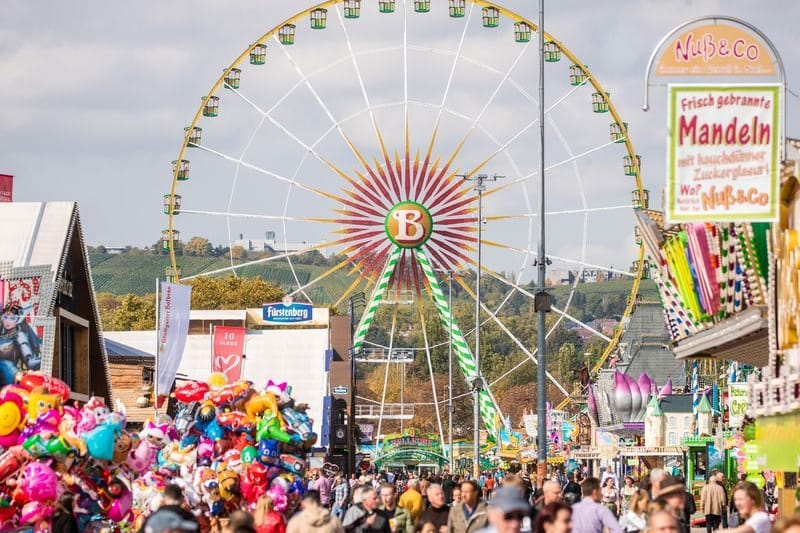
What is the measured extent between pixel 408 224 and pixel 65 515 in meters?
36.9

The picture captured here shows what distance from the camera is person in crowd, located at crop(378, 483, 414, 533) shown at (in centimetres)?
1567

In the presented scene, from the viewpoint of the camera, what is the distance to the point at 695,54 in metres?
15.8

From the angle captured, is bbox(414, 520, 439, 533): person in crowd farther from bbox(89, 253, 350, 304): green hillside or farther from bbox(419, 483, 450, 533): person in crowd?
bbox(89, 253, 350, 304): green hillside

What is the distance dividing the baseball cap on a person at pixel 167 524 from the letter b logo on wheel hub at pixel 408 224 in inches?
1746

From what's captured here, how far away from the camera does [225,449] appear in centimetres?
2241

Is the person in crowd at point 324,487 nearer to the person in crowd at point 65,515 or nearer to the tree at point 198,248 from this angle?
the person in crowd at point 65,515

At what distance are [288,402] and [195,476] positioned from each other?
2.90 meters

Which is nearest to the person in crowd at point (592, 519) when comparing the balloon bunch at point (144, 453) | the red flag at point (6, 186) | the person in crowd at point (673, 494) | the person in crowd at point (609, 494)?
the person in crowd at point (673, 494)

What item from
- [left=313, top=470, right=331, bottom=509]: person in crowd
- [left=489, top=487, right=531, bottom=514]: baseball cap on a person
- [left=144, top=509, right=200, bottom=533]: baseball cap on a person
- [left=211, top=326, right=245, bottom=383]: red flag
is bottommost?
[left=313, top=470, right=331, bottom=509]: person in crowd

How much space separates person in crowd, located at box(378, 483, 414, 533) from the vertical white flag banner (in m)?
17.1

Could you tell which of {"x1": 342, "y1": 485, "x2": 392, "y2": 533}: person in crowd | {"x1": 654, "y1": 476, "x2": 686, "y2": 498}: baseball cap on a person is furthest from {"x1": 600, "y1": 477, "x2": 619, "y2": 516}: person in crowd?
{"x1": 654, "y1": 476, "x2": 686, "y2": 498}: baseball cap on a person

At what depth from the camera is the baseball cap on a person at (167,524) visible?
342 inches

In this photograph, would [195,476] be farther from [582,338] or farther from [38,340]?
[582,338]

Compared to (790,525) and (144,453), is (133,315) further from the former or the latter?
(790,525)
